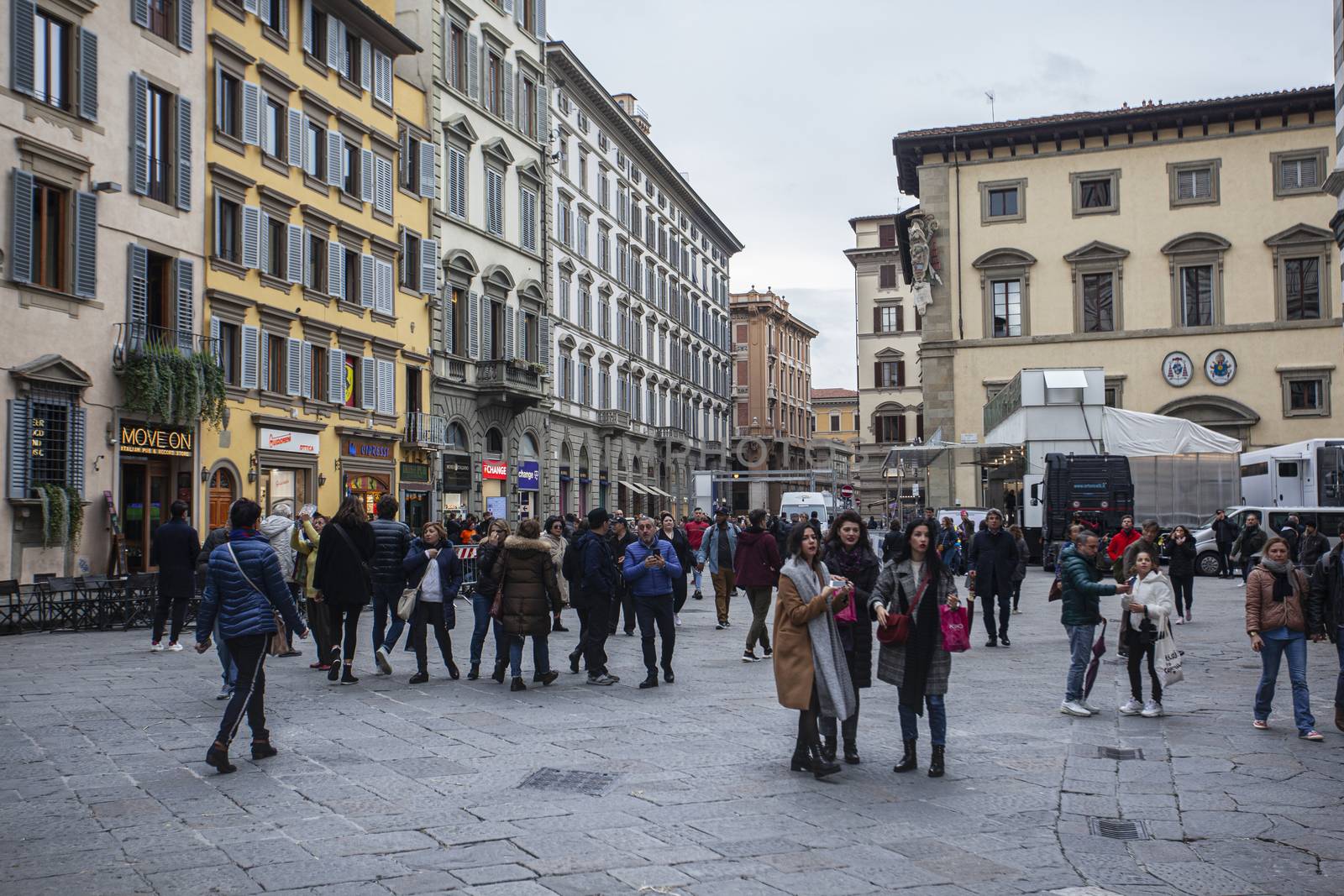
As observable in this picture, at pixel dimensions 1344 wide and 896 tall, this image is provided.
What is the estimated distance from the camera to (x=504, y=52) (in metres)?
42.2

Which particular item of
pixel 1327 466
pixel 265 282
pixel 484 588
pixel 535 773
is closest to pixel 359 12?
pixel 265 282

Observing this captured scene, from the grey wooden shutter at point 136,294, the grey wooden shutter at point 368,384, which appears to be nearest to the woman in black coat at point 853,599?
the grey wooden shutter at point 136,294

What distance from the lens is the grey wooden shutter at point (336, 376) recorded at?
31.1 metres

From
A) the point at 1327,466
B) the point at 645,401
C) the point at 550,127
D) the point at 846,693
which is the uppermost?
the point at 550,127

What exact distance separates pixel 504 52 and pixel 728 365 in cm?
3915

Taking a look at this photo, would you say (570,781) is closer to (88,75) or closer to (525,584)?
(525,584)

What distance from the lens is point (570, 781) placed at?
7.92 meters

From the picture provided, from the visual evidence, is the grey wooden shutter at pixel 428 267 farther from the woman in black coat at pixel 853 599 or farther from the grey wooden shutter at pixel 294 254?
the woman in black coat at pixel 853 599

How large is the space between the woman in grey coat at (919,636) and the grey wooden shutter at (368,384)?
26195mm

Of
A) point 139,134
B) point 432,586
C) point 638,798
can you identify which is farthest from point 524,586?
point 139,134

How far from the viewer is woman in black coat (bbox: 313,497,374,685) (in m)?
12.0

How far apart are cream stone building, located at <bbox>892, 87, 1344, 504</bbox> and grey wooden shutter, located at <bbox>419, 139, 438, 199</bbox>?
16.9 meters

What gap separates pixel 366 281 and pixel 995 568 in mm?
21460

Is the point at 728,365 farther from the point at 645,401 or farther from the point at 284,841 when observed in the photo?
the point at 284,841
